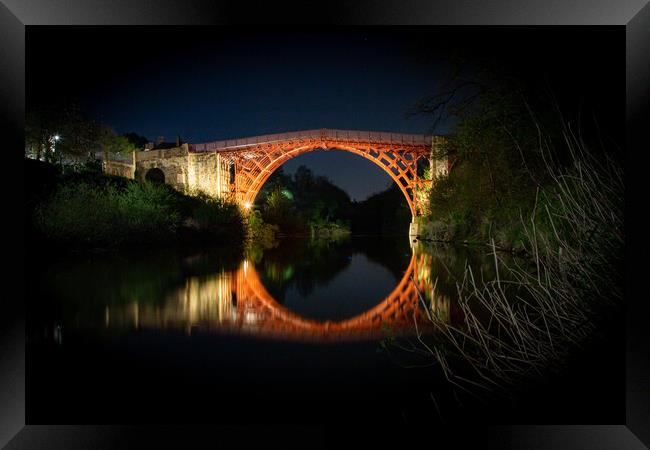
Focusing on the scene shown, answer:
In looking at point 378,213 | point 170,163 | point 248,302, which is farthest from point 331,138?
point 378,213

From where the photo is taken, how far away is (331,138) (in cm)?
1733

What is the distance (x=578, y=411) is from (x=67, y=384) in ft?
7.46

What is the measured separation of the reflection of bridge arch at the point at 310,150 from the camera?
16.9 m

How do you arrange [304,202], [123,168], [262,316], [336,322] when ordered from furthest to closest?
[304,202], [123,168], [262,316], [336,322]

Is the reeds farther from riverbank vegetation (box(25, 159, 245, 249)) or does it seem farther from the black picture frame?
riverbank vegetation (box(25, 159, 245, 249))

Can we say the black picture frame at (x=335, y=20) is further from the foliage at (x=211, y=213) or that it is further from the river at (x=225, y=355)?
the foliage at (x=211, y=213)

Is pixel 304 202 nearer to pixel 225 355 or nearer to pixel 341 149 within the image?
pixel 341 149

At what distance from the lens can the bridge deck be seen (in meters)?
16.9

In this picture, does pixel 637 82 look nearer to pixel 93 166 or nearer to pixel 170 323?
pixel 170 323

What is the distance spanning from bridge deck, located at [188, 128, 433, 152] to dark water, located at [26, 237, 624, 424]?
1382cm

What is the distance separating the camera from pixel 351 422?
4.80ft

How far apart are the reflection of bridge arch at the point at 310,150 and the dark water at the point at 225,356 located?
13.7m

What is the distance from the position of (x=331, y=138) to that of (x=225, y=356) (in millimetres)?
16021

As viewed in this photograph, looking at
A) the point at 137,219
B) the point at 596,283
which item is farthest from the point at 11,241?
the point at 137,219
